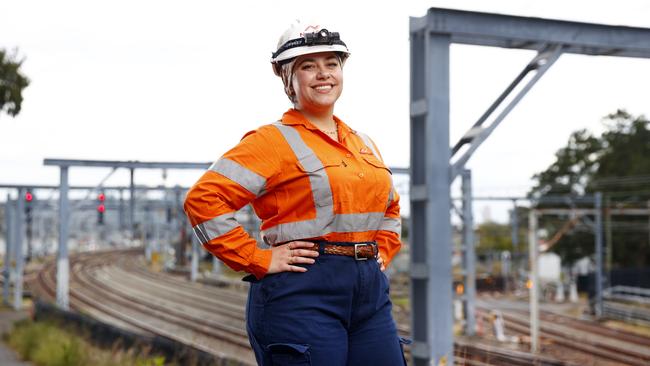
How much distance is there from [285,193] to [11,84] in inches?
571

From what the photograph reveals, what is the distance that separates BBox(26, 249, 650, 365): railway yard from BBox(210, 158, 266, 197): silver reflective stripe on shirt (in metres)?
5.92

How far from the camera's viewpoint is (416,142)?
663 centimetres

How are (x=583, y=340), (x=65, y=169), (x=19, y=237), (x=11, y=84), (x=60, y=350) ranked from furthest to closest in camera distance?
(x=19, y=237) < (x=583, y=340) < (x=65, y=169) < (x=11, y=84) < (x=60, y=350)

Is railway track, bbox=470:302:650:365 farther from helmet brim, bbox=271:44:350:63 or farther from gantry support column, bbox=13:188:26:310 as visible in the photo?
helmet brim, bbox=271:44:350:63

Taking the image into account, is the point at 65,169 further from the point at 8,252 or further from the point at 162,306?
the point at 8,252

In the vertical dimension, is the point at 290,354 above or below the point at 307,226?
below

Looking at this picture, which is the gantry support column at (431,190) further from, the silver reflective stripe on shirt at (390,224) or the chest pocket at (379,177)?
the chest pocket at (379,177)

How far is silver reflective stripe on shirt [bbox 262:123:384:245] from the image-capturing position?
3.00m

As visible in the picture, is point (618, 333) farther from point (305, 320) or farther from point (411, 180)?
point (305, 320)

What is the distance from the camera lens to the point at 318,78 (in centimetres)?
310

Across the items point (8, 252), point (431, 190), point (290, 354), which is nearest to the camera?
point (290, 354)

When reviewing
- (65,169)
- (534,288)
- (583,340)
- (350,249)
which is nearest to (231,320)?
(65,169)

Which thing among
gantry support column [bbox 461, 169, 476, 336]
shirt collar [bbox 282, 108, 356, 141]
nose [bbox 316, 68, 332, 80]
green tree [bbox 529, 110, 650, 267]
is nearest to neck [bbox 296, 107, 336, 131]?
shirt collar [bbox 282, 108, 356, 141]

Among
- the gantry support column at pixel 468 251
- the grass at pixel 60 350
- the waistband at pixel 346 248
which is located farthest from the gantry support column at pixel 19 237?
the waistband at pixel 346 248
